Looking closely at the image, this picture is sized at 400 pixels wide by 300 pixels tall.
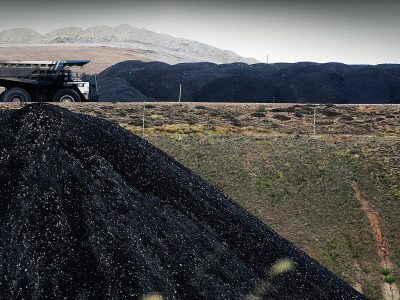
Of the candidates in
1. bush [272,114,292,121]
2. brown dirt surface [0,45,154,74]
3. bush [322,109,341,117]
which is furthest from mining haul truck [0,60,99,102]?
brown dirt surface [0,45,154,74]

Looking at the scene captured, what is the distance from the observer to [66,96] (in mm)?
41844

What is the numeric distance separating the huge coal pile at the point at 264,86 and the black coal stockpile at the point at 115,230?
155 feet

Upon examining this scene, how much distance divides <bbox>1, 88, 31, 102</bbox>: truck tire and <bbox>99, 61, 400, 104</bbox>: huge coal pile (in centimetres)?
2380

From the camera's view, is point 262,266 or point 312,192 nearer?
point 262,266

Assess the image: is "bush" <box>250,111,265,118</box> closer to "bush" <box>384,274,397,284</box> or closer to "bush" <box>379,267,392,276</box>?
"bush" <box>379,267,392,276</box>

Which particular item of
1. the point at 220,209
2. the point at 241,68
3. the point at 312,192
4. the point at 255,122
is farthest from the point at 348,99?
the point at 220,209

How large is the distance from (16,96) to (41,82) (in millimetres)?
1999

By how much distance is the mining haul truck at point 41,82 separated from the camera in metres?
41.7

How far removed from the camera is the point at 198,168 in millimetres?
33156

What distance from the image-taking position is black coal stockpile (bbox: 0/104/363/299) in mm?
14117

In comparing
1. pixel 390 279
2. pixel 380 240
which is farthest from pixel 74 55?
pixel 390 279

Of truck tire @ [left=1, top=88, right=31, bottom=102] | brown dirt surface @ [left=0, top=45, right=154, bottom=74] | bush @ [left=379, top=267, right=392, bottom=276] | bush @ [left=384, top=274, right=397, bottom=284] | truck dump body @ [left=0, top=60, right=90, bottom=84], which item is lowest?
bush @ [left=384, top=274, right=397, bottom=284]

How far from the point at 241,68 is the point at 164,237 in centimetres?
7463

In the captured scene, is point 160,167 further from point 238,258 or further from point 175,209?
point 238,258
